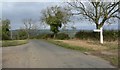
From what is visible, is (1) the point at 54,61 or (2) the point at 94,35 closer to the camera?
→ (1) the point at 54,61

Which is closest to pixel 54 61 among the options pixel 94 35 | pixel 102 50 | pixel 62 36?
pixel 102 50

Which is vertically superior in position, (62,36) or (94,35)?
(94,35)

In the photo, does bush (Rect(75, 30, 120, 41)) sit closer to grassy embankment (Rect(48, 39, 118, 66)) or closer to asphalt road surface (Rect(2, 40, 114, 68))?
grassy embankment (Rect(48, 39, 118, 66))

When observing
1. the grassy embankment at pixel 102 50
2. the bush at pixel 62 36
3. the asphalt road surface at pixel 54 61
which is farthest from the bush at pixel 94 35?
the asphalt road surface at pixel 54 61

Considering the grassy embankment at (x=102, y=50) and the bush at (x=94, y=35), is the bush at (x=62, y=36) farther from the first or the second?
the grassy embankment at (x=102, y=50)

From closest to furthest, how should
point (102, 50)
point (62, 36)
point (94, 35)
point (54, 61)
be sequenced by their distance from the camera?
point (54, 61) → point (102, 50) → point (94, 35) → point (62, 36)

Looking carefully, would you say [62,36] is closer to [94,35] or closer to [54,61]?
[94,35]

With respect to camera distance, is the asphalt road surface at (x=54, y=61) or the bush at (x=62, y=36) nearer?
the asphalt road surface at (x=54, y=61)

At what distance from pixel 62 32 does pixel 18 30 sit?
3938 cm

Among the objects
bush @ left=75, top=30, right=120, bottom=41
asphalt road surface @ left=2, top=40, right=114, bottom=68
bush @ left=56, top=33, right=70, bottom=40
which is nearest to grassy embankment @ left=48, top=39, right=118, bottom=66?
asphalt road surface @ left=2, top=40, right=114, bottom=68

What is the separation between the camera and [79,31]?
50156 mm

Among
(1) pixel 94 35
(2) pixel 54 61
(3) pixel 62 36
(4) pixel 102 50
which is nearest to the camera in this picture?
(2) pixel 54 61

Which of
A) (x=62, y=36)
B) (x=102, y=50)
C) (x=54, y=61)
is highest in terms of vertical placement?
(x=62, y=36)

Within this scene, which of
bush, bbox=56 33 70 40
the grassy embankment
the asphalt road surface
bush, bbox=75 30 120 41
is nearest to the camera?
the asphalt road surface
